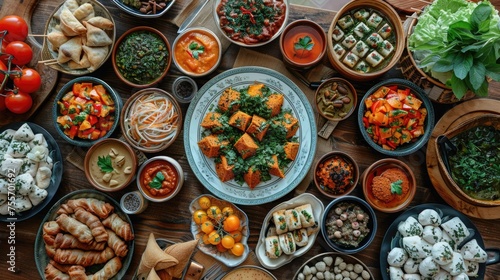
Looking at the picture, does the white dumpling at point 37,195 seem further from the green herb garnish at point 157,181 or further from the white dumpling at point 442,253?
the white dumpling at point 442,253

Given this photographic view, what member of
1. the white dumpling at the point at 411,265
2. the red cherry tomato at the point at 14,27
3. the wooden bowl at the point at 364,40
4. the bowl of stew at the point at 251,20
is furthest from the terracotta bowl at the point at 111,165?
the white dumpling at the point at 411,265

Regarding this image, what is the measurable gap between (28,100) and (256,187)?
2.06 metres

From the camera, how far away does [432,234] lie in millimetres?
3303

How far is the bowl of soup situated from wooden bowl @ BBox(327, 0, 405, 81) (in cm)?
96

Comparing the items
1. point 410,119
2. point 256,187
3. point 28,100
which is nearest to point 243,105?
point 256,187

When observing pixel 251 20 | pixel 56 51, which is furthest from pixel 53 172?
pixel 251 20

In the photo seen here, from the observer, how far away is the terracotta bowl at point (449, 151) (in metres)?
3.16

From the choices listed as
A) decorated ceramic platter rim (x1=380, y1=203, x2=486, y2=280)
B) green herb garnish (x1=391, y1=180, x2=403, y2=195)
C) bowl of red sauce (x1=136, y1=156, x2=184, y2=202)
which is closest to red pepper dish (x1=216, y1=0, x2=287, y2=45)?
bowl of red sauce (x1=136, y1=156, x2=184, y2=202)

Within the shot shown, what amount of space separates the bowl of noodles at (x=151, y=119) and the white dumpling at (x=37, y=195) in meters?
0.80

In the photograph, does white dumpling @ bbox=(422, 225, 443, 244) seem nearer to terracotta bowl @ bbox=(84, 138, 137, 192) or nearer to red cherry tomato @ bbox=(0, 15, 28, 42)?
terracotta bowl @ bbox=(84, 138, 137, 192)

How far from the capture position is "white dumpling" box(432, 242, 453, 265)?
3229 mm

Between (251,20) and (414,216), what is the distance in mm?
2092

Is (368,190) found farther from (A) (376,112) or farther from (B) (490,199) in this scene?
(B) (490,199)

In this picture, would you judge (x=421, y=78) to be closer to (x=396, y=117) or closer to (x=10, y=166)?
(x=396, y=117)
